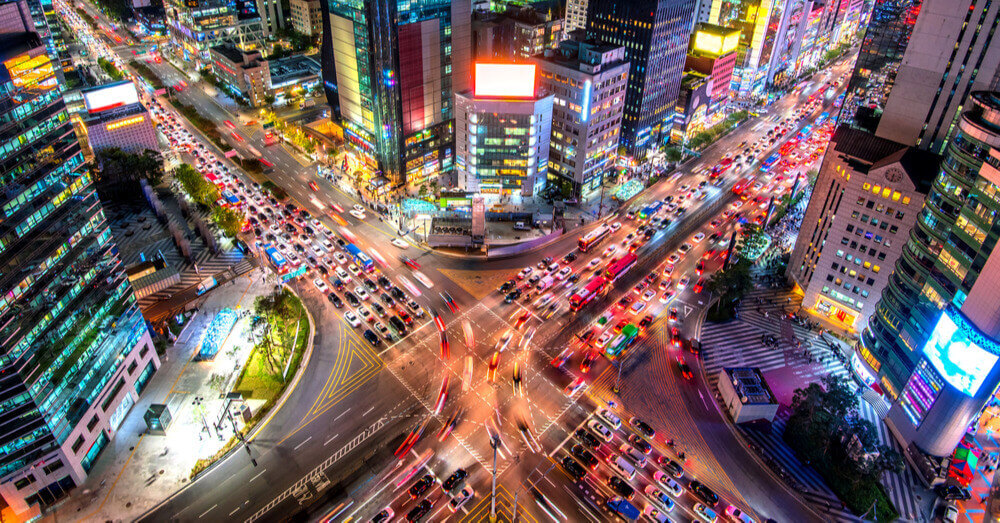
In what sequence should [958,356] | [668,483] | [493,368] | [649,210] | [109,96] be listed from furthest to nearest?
[109,96], [649,210], [493,368], [668,483], [958,356]

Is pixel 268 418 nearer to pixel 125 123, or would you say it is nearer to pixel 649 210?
pixel 649 210

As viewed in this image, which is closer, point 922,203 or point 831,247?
point 922,203

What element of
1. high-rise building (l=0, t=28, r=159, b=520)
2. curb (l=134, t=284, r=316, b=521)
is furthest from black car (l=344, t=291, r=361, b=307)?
high-rise building (l=0, t=28, r=159, b=520)

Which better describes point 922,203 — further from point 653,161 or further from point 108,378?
point 108,378

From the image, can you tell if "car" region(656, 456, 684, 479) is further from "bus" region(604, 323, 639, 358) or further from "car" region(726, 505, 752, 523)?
"bus" region(604, 323, 639, 358)

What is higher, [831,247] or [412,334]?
[831,247]

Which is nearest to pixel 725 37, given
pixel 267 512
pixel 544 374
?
pixel 544 374

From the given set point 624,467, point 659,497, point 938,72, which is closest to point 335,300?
point 624,467
